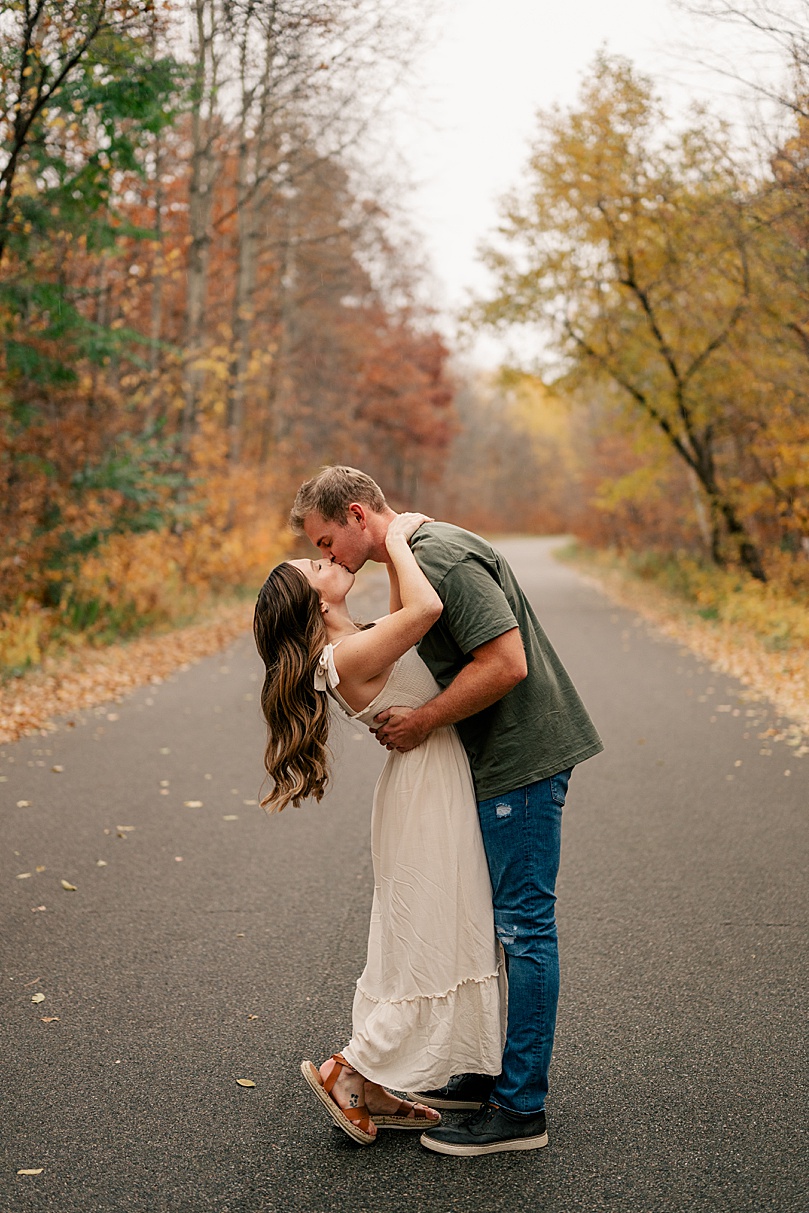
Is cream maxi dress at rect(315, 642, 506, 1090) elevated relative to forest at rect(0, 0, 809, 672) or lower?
lower

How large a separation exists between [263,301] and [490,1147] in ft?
103

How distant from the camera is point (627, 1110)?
11.3ft

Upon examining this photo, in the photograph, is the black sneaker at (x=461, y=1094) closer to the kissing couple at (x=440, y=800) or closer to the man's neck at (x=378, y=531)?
the kissing couple at (x=440, y=800)

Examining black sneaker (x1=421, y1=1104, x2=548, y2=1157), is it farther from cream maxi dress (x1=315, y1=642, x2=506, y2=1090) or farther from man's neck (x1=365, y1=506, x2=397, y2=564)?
man's neck (x1=365, y1=506, x2=397, y2=564)

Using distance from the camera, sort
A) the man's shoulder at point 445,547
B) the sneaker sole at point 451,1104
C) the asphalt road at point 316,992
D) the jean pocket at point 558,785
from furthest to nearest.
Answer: the sneaker sole at point 451,1104
the jean pocket at point 558,785
the man's shoulder at point 445,547
the asphalt road at point 316,992

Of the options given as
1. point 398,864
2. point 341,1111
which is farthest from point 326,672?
point 341,1111

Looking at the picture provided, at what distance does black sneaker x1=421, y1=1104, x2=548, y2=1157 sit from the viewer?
10.6 feet

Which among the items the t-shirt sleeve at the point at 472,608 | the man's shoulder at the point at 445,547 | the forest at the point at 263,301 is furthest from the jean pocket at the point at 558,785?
the forest at the point at 263,301

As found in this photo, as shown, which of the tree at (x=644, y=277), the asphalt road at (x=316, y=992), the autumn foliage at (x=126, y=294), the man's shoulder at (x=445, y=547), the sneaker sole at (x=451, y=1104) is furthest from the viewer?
the tree at (x=644, y=277)

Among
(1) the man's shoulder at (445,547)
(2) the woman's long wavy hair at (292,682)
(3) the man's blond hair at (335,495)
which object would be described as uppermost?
(3) the man's blond hair at (335,495)

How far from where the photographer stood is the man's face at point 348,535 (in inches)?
129

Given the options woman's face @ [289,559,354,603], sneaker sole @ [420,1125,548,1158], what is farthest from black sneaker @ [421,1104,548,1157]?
woman's face @ [289,559,354,603]

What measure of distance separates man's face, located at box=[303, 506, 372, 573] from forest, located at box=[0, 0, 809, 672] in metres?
7.34

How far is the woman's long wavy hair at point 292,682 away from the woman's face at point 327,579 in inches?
0.8
